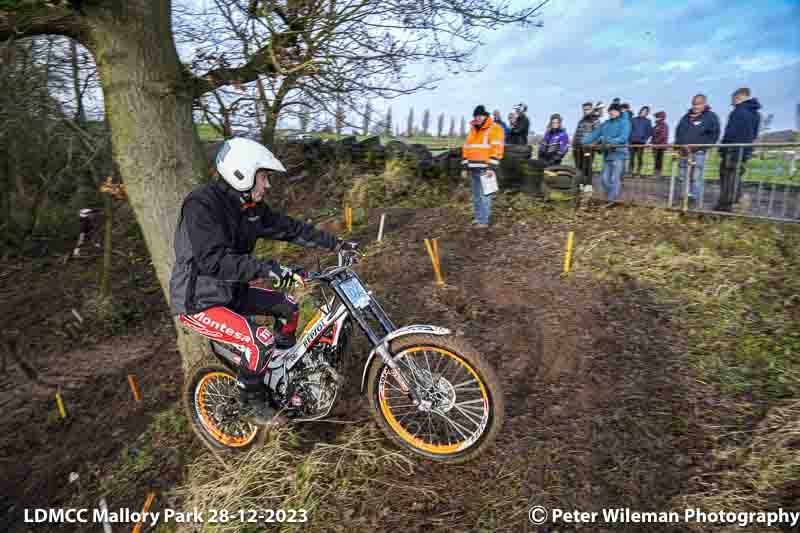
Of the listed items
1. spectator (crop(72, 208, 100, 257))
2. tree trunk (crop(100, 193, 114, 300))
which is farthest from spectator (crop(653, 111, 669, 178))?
spectator (crop(72, 208, 100, 257))

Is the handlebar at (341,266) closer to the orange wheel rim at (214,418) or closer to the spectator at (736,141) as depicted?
the orange wheel rim at (214,418)

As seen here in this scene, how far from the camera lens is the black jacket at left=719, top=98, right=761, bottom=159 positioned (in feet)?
24.7

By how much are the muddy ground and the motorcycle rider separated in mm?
900

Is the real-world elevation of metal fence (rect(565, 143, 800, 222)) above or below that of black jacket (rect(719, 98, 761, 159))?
below

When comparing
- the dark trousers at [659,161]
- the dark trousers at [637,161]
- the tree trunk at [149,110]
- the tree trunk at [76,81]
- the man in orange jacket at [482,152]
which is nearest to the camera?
the tree trunk at [149,110]

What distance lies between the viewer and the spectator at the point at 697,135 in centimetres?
752

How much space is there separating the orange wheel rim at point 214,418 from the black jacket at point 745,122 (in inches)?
341

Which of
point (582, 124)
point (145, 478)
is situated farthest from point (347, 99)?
point (582, 124)

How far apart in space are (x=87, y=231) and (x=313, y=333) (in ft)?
45.5

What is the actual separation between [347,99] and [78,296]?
9290 mm

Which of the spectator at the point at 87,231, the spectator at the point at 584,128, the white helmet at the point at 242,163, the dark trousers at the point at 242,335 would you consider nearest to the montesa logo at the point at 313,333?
the dark trousers at the point at 242,335

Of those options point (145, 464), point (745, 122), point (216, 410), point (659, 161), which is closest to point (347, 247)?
point (216, 410)

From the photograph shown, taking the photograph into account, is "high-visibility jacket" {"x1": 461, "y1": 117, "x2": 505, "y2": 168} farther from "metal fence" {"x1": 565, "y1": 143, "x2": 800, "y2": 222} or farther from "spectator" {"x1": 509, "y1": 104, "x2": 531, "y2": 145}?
"spectator" {"x1": 509, "y1": 104, "x2": 531, "y2": 145}

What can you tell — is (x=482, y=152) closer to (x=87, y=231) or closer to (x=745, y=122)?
(x=745, y=122)
